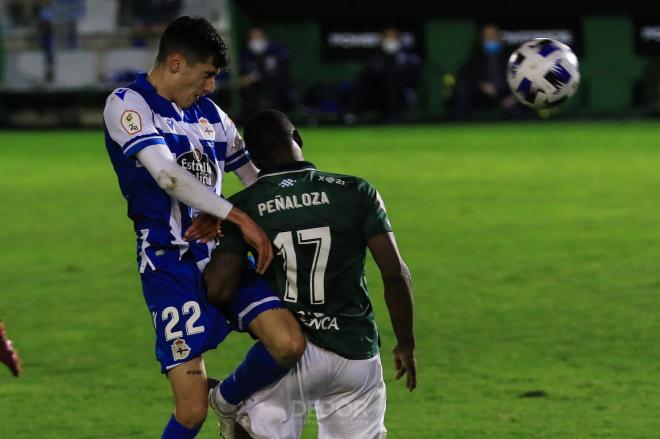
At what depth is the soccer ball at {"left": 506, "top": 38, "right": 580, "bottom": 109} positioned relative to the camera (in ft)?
28.9

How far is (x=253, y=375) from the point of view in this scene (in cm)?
546

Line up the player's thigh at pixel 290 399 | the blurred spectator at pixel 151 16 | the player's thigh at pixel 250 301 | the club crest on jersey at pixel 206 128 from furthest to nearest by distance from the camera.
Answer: the blurred spectator at pixel 151 16 < the club crest on jersey at pixel 206 128 < the player's thigh at pixel 250 301 < the player's thigh at pixel 290 399

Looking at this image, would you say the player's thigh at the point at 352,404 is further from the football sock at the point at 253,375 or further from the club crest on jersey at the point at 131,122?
the club crest on jersey at the point at 131,122

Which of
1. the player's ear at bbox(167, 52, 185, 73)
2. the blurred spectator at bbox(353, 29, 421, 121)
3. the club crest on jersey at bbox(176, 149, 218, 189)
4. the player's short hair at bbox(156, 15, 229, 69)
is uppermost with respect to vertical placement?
the player's short hair at bbox(156, 15, 229, 69)

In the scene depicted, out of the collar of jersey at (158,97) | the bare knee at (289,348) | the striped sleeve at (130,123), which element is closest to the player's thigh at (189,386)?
the bare knee at (289,348)

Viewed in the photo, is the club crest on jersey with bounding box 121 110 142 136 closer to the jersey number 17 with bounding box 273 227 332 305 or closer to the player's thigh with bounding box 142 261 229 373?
the player's thigh with bounding box 142 261 229 373

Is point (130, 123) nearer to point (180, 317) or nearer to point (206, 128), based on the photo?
point (206, 128)

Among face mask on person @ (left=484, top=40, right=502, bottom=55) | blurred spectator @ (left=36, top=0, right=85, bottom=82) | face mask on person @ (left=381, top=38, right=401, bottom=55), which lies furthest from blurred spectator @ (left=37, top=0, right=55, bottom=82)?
face mask on person @ (left=484, top=40, right=502, bottom=55)

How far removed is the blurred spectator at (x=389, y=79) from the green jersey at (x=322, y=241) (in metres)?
28.5

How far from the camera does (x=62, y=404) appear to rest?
25.7ft

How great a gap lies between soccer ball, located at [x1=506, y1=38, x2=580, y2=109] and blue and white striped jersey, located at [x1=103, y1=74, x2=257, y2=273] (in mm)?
3318

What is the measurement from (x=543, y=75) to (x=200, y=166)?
3.66 m

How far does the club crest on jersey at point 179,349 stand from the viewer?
5.75 metres

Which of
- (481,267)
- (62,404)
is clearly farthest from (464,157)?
(62,404)
